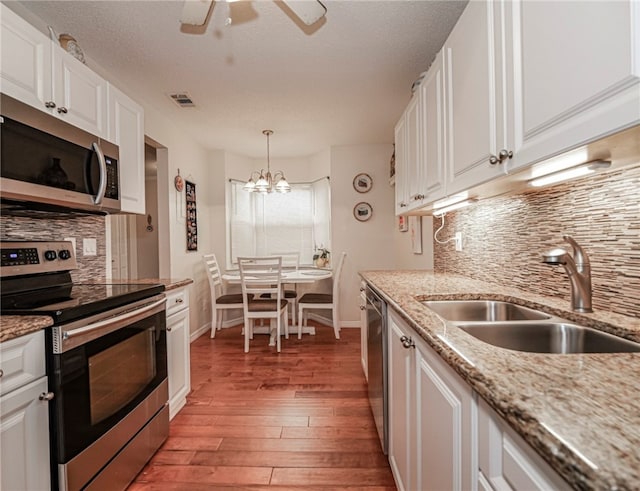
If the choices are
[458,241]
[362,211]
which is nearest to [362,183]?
[362,211]

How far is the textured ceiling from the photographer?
6.23 feet

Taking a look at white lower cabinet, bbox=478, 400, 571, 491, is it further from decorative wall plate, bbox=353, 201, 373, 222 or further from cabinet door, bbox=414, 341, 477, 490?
decorative wall plate, bbox=353, 201, 373, 222

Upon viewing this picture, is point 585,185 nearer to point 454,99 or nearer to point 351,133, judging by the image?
point 454,99

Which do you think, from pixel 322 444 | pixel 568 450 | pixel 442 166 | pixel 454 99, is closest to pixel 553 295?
pixel 442 166

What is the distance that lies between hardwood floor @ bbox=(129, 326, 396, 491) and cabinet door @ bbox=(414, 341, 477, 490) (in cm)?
71

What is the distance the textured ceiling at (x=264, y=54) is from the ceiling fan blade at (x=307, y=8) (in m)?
0.38

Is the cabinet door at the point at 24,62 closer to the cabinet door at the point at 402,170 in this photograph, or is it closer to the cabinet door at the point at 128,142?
the cabinet door at the point at 128,142

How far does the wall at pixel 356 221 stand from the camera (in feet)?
14.7

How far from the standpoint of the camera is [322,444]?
191 centimetres

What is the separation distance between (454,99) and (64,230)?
2.29 metres

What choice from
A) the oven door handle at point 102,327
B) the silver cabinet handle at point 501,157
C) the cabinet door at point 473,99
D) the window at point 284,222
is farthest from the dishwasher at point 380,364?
the window at point 284,222

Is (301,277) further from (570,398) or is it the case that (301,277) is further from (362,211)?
(570,398)

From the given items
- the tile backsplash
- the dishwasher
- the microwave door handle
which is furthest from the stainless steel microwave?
the dishwasher

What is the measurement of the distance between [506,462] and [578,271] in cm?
76
